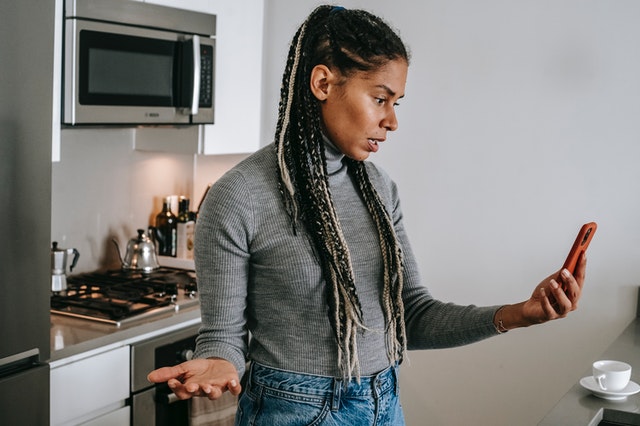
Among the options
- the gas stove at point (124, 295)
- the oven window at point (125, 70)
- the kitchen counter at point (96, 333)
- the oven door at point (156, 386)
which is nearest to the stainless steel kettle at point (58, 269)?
the gas stove at point (124, 295)

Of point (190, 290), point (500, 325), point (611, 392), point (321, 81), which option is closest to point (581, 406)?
point (611, 392)

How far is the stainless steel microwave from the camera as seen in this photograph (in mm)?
2445

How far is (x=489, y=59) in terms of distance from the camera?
2.94m

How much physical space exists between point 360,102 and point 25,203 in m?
0.92

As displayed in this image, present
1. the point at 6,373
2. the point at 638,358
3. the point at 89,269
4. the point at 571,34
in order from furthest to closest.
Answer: the point at 89,269
the point at 571,34
the point at 638,358
the point at 6,373

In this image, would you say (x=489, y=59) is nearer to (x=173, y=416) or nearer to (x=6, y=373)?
(x=173, y=416)

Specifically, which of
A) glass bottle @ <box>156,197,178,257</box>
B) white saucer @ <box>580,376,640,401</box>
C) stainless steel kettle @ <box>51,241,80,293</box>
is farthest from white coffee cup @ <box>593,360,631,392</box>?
glass bottle @ <box>156,197,178,257</box>

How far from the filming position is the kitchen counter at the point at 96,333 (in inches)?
88.3

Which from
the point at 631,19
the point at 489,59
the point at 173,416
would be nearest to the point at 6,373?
the point at 173,416

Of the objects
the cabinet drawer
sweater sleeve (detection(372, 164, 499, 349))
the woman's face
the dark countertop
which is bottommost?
the cabinet drawer

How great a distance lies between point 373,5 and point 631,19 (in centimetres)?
93

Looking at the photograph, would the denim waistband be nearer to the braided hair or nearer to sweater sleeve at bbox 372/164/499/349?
the braided hair

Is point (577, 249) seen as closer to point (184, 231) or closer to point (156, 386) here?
point (156, 386)

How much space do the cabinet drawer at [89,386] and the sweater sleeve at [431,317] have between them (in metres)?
1.01
